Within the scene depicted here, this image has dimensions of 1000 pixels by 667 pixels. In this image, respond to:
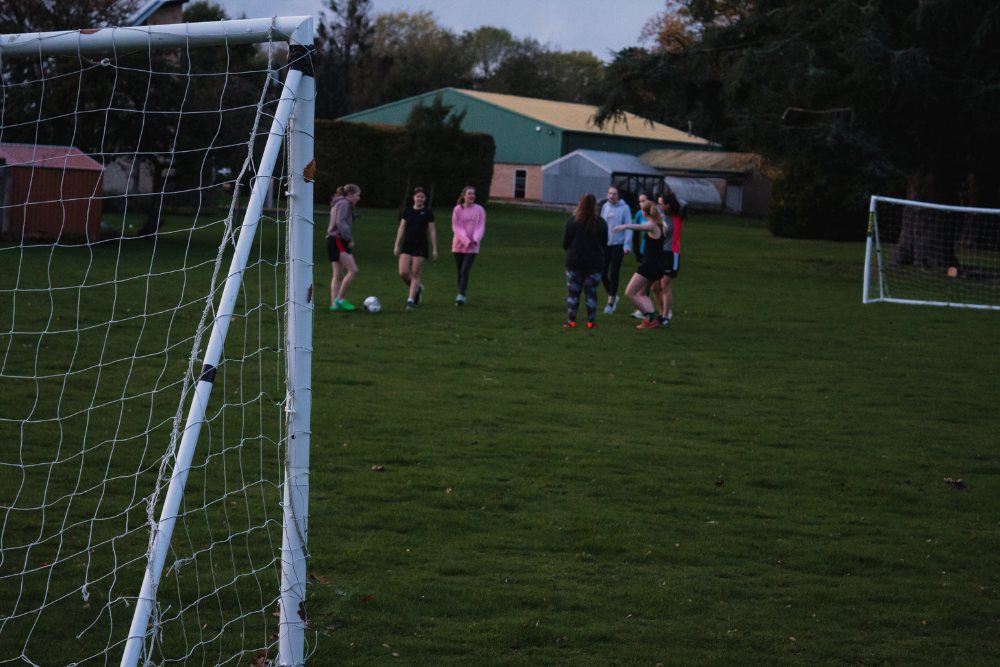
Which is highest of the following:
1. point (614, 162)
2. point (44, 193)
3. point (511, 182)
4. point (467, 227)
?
point (614, 162)

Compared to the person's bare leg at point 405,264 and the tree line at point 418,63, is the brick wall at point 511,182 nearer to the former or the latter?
the tree line at point 418,63

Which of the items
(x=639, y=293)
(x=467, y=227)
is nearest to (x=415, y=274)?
(x=467, y=227)

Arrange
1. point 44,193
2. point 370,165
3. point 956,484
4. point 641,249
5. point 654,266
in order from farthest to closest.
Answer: point 370,165
point 44,193
point 641,249
point 654,266
point 956,484

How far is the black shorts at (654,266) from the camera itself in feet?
39.4

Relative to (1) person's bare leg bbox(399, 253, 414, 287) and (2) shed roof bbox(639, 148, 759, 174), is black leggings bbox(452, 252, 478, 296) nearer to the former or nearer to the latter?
(1) person's bare leg bbox(399, 253, 414, 287)

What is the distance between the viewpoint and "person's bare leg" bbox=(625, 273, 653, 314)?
1229cm

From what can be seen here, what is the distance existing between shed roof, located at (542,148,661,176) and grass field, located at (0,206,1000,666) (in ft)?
116

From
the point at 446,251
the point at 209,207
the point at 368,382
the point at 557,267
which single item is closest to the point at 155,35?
the point at 368,382

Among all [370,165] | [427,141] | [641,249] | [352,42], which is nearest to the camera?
[641,249]

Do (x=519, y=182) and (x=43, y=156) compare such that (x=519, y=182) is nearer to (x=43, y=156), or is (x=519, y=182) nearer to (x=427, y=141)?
(x=427, y=141)

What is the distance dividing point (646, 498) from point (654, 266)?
6530 millimetres

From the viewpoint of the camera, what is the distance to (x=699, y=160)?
51.3 metres

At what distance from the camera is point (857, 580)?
15.6ft

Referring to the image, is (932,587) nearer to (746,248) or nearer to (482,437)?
(482,437)
